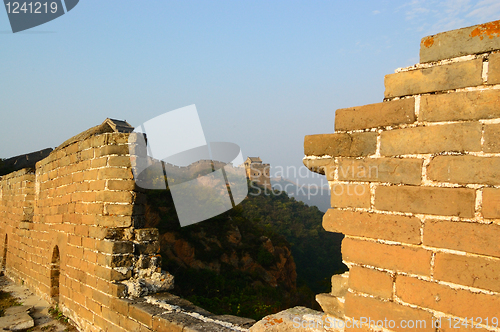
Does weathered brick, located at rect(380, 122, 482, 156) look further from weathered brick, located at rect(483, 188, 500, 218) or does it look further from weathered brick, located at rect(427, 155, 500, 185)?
weathered brick, located at rect(483, 188, 500, 218)

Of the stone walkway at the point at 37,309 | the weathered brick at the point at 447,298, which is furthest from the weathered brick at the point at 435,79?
the stone walkway at the point at 37,309

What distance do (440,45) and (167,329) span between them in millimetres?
2886

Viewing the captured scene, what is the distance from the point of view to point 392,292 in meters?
1.62

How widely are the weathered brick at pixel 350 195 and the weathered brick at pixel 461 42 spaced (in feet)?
2.36

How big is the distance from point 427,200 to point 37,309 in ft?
19.0

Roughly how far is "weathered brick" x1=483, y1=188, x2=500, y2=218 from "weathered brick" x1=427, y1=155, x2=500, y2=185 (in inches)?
1.5

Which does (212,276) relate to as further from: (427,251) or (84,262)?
(427,251)

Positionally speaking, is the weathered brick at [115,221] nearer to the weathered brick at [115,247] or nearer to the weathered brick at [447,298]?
the weathered brick at [115,247]

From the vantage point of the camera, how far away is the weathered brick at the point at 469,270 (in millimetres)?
1363

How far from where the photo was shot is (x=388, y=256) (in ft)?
5.38

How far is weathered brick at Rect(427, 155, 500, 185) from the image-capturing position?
1.39 m

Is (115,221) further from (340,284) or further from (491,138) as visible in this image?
(491,138)

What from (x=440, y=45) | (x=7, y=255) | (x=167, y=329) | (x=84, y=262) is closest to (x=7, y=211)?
(x=7, y=255)

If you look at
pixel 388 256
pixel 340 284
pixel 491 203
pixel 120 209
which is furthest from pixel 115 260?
pixel 491 203
